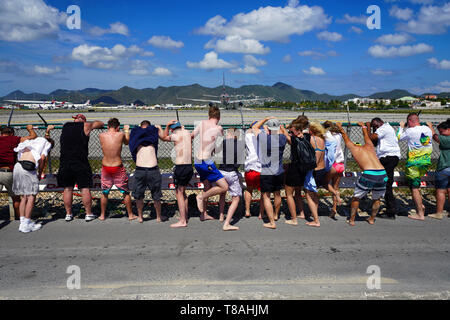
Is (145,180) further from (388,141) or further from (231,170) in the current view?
(388,141)

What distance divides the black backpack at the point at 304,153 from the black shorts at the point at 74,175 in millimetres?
3765

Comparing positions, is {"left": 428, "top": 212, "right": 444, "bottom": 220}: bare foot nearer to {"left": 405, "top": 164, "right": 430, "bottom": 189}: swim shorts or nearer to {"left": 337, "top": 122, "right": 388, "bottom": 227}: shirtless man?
{"left": 405, "top": 164, "right": 430, "bottom": 189}: swim shorts

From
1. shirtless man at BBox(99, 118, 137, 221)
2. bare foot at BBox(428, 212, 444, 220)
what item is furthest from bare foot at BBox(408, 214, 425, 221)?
shirtless man at BBox(99, 118, 137, 221)

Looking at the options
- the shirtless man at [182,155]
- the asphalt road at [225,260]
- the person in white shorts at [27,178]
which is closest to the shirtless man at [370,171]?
the asphalt road at [225,260]

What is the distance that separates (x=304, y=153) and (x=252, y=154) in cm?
89

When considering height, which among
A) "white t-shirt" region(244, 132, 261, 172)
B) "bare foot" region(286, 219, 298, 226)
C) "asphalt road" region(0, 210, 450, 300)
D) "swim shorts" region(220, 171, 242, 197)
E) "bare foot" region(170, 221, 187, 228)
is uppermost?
"white t-shirt" region(244, 132, 261, 172)

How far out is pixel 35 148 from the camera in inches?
213

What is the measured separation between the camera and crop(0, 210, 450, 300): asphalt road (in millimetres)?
3477

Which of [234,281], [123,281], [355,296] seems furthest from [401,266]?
[123,281]

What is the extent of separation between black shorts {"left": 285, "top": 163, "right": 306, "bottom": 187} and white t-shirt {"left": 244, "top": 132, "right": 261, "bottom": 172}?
543mm

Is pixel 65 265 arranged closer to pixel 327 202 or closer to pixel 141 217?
pixel 141 217

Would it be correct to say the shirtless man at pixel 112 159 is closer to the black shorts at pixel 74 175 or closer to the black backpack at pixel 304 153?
the black shorts at pixel 74 175

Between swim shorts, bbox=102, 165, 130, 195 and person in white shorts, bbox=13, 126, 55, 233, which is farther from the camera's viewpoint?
swim shorts, bbox=102, 165, 130, 195

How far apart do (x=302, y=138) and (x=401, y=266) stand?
2.37m
